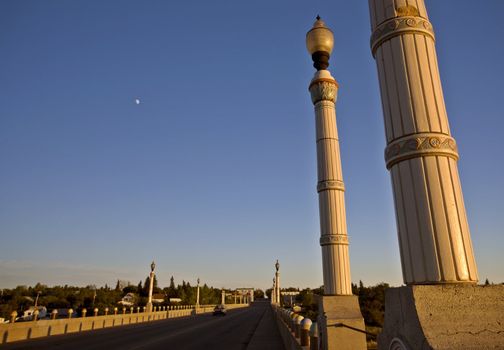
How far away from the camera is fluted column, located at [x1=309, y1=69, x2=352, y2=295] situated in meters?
9.88

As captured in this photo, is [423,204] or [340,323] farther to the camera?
[340,323]

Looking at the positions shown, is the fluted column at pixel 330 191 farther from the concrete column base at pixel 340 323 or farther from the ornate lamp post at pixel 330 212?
the concrete column base at pixel 340 323

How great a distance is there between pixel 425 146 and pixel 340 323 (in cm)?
616

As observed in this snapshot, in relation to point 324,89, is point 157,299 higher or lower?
lower

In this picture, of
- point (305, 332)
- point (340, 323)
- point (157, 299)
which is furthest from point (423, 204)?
point (157, 299)

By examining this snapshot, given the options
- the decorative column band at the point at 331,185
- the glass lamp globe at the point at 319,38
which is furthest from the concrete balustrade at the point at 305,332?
the glass lamp globe at the point at 319,38

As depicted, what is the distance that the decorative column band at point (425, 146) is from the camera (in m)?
3.75

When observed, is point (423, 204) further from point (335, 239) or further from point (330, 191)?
point (330, 191)

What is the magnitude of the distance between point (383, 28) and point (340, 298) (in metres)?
7.24

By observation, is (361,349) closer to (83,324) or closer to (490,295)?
(490,295)

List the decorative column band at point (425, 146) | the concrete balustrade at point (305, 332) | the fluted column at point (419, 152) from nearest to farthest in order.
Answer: the fluted column at point (419, 152), the decorative column band at point (425, 146), the concrete balustrade at point (305, 332)

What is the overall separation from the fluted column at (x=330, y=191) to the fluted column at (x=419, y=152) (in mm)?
6409

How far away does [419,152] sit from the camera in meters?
3.75

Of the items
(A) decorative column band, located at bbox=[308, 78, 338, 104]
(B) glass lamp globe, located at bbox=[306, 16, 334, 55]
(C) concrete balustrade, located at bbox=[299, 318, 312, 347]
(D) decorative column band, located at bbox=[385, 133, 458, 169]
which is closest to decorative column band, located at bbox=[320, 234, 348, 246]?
(C) concrete balustrade, located at bbox=[299, 318, 312, 347]
